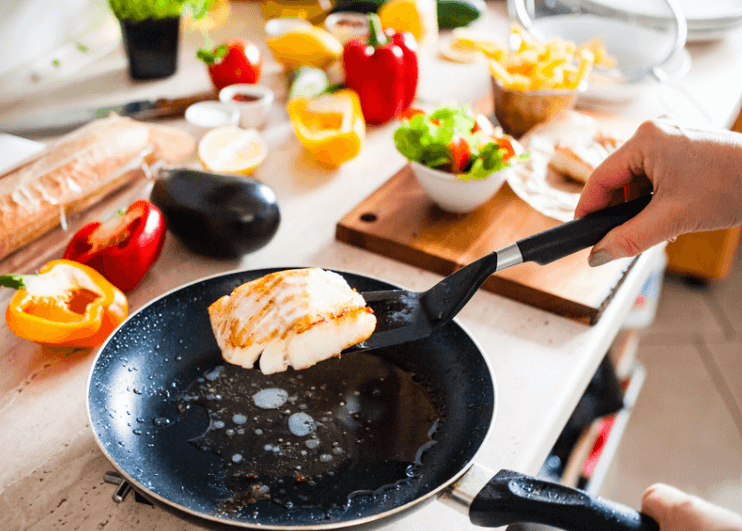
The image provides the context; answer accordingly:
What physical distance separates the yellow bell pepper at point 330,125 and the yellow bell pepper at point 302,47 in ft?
0.70

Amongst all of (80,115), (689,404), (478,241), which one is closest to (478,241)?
(478,241)

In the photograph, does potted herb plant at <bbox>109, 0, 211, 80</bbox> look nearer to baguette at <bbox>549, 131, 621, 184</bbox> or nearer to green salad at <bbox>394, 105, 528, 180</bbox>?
green salad at <bbox>394, 105, 528, 180</bbox>

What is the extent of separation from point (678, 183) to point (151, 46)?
121 cm

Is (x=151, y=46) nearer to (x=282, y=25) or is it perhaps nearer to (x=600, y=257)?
(x=282, y=25)

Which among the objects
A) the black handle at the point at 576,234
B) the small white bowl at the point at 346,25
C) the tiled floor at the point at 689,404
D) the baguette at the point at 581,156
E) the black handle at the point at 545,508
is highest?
the small white bowl at the point at 346,25

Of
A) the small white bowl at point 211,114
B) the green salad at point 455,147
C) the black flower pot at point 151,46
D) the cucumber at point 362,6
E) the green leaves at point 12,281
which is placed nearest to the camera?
the green leaves at point 12,281

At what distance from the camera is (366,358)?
836mm

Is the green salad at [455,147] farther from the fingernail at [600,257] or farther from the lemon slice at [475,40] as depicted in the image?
the lemon slice at [475,40]

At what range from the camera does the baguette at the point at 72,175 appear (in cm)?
95

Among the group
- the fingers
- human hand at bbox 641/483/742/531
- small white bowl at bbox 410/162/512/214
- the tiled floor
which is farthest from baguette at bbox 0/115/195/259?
the tiled floor

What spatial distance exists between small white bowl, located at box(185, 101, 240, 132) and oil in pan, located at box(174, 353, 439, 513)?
0.66m

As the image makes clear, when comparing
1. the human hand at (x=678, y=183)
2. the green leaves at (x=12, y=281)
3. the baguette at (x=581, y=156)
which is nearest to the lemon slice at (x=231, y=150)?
the green leaves at (x=12, y=281)

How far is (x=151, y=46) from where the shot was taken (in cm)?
147

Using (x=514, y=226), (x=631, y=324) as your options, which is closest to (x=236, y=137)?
(x=514, y=226)
